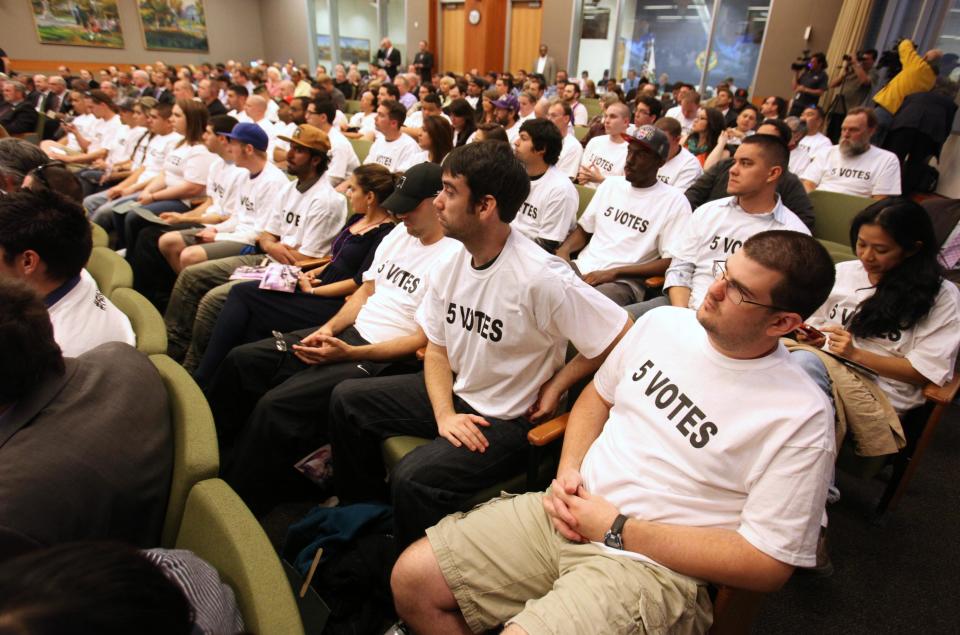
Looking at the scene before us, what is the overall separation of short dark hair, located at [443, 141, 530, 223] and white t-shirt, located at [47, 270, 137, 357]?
1194 mm

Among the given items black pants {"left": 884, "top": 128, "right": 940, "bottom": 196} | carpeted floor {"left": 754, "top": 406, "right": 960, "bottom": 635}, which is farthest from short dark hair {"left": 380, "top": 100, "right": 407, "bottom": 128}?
black pants {"left": 884, "top": 128, "right": 940, "bottom": 196}

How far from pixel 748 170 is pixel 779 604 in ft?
5.97

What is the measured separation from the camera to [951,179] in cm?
571

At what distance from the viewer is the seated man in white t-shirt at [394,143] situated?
4.92m

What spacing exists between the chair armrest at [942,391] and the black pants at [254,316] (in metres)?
2.59

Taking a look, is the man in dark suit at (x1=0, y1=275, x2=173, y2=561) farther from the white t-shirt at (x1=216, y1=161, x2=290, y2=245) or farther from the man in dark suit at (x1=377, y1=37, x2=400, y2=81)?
the man in dark suit at (x1=377, y1=37, x2=400, y2=81)

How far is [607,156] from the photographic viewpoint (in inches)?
185

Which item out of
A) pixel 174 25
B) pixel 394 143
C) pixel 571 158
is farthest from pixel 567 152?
pixel 174 25

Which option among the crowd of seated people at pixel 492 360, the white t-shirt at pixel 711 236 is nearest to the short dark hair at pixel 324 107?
the crowd of seated people at pixel 492 360

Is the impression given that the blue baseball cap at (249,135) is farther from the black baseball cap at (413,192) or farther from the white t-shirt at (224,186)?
the black baseball cap at (413,192)

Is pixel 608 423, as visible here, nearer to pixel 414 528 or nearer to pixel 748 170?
pixel 414 528

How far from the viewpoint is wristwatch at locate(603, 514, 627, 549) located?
1.26 meters

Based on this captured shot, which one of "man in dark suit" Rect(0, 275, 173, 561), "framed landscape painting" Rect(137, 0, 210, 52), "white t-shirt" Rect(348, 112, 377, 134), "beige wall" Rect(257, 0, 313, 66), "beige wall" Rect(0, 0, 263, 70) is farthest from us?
"beige wall" Rect(257, 0, 313, 66)

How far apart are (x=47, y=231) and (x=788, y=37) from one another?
35.5 ft
